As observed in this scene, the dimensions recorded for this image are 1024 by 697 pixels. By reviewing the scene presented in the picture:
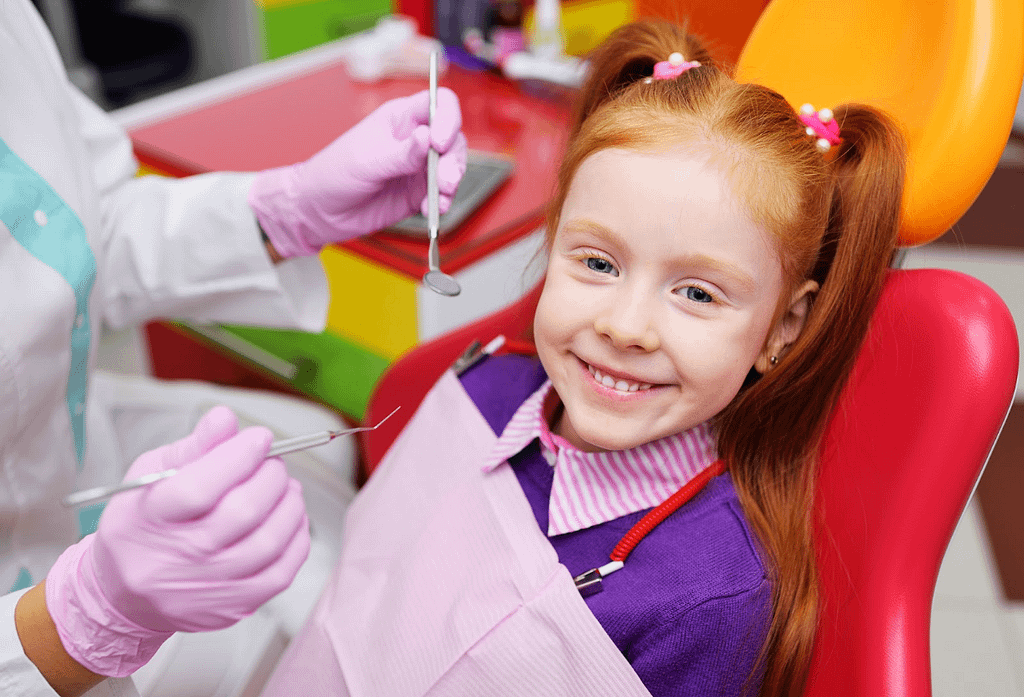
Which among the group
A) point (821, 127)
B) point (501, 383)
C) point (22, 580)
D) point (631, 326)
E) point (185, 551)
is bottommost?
point (22, 580)

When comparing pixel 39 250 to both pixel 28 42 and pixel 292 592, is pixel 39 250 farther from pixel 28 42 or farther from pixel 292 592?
pixel 292 592

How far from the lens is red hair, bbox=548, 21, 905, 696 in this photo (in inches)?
28.4

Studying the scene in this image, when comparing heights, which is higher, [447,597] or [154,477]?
[154,477]

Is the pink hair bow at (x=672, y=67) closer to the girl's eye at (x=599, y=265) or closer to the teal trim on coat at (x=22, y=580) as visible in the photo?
the girl's eye at (x=599, y=265)

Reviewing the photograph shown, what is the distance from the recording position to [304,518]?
2.19 ft

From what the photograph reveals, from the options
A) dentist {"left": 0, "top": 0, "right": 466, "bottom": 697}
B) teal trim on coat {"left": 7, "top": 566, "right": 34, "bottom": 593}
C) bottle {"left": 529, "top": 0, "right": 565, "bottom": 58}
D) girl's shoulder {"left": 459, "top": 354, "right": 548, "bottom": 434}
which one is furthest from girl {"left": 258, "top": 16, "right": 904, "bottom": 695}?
bottle {"left": 529, "top": 0, "right": 565, "bottom": 58}

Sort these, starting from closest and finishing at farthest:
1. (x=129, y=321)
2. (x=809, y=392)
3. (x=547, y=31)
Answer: (x=809, y=392), (x=129, y=321), (x=547, y=31)

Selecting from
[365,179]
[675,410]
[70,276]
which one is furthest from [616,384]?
[70,276]

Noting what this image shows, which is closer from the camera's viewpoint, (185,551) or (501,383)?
(185,551)

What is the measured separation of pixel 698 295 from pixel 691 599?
26 centimetres

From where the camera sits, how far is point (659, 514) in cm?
78

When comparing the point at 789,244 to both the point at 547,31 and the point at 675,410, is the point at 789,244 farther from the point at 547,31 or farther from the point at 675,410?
the point at 547,31

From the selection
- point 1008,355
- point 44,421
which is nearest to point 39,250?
point 44,421

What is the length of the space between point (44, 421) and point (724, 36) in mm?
1246
